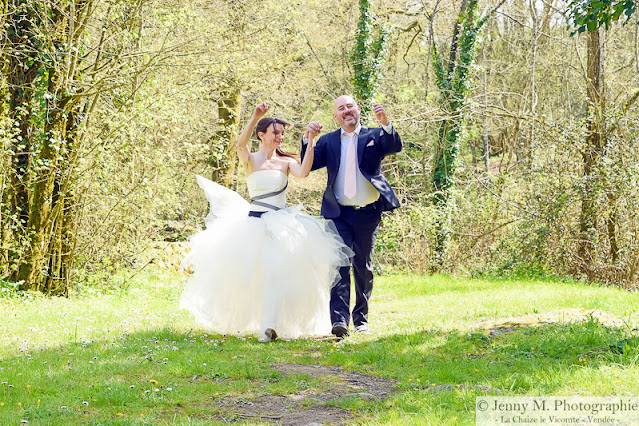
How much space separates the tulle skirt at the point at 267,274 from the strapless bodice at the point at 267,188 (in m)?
0.16

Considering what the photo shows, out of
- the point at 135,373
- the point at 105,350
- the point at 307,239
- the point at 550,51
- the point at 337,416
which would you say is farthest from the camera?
the point at 550,51

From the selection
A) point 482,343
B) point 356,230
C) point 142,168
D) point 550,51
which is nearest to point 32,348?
point 356,230

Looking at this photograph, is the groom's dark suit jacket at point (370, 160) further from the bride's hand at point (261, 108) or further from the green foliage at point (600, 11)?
the green foliage at point (600, 11)

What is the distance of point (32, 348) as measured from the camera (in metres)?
6.56

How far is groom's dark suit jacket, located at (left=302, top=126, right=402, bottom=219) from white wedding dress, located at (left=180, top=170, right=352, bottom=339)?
0.85ft

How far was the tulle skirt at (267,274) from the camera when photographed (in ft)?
23.3

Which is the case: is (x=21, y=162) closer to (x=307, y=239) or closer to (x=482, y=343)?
(x=307, y=239)

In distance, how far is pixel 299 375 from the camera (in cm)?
548

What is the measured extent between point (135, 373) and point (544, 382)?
122 inches

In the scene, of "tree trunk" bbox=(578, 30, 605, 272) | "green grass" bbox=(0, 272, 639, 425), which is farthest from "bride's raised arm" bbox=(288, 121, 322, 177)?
"tree trunk" bbox=(578, 30, 605, 272)

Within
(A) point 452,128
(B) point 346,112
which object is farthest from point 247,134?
(A) point 452,128

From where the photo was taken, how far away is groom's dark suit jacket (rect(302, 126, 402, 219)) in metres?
7.38

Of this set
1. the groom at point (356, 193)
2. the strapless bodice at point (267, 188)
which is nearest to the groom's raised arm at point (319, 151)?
the groom at point (356, 193)

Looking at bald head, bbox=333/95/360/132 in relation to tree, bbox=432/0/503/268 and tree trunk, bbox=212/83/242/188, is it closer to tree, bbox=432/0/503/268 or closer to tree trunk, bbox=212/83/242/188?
tree, bbox=432/0/503/268
